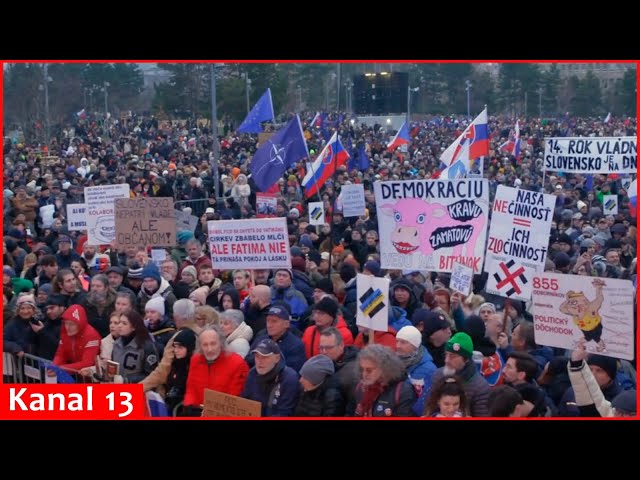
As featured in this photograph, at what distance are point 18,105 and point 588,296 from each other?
43779mm

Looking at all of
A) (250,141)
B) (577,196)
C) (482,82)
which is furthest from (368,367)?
(482,82)

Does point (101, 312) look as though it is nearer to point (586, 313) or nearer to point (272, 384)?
point (272, 384)

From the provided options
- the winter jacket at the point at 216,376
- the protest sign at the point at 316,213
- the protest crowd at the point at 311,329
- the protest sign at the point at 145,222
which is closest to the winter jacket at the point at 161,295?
the protest crowd at the point at 311,329

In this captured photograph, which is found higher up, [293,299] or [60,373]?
[293,299]

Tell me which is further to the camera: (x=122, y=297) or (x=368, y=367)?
(x=122, y=297)

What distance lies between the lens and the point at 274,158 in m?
14.2

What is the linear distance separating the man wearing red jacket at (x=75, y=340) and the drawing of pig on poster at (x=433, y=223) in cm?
270

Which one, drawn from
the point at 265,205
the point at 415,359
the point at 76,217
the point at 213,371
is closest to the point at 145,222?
the point at 76,217

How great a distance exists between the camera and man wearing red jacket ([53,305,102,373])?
772 cm

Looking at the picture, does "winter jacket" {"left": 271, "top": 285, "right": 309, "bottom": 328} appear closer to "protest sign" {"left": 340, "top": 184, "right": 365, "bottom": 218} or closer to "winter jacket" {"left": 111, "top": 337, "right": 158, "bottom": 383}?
"winter jacket" {"left": 111, "top": 337, "right": 158, "bottom": 383}

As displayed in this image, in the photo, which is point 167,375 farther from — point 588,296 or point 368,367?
point 588,296

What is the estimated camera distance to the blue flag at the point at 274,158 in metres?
14.2

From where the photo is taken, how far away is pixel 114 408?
5543mm

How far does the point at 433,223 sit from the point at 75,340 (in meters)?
3.07
